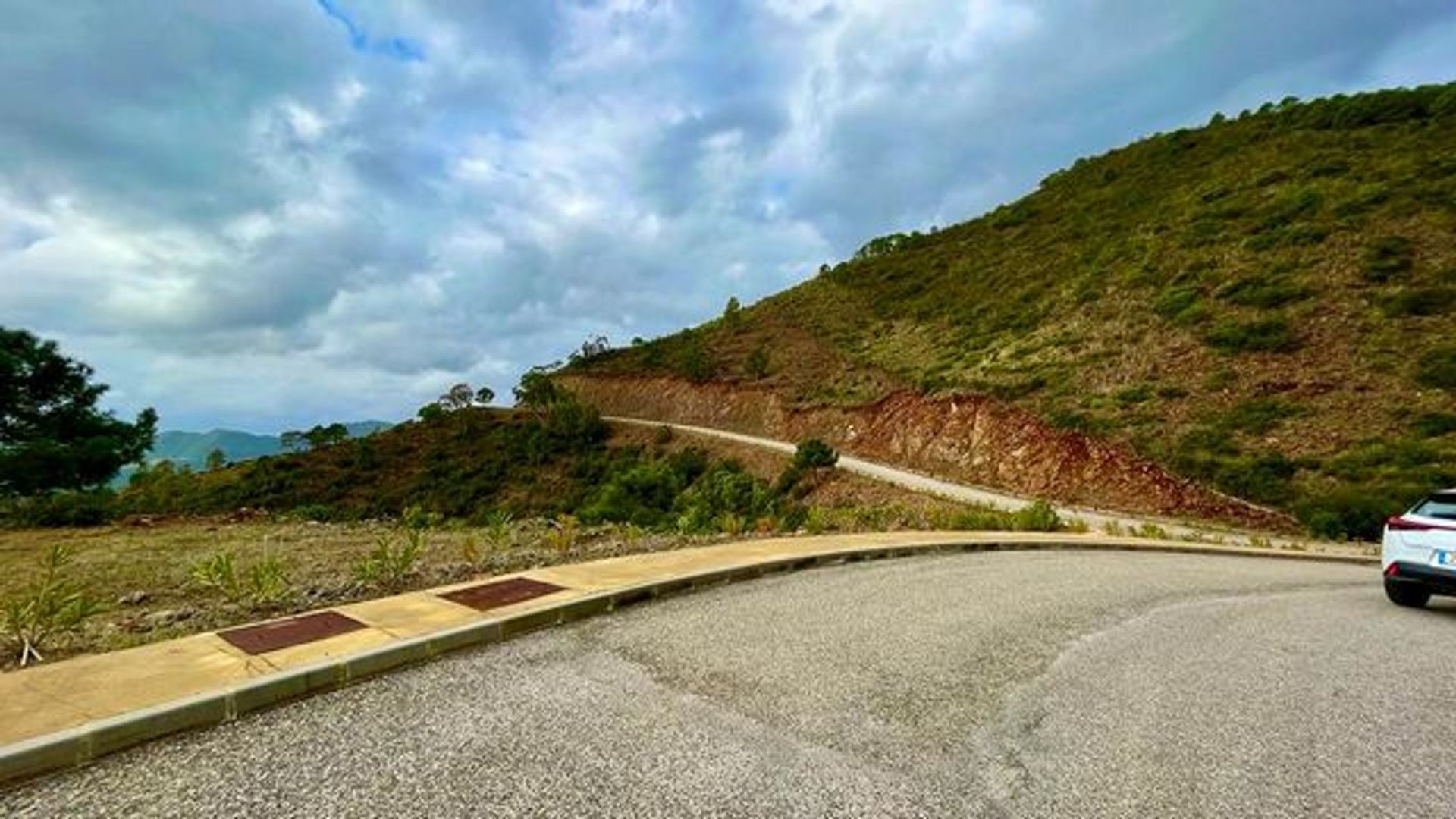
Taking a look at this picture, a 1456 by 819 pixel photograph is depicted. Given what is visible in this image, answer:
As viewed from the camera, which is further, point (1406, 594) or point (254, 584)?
point (1406, 594)

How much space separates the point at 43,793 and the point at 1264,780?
20.9 ft

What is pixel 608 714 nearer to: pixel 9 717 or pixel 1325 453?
pixel 9 717

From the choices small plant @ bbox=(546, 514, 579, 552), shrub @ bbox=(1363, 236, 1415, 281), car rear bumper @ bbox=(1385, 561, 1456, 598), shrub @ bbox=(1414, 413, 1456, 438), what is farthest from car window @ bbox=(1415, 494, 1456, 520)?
shrub @ bbox=(1363, 236, 1415, 281)

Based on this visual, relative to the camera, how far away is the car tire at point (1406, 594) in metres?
9.59

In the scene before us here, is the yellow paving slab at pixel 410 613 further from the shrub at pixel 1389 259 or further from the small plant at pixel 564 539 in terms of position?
the shrub at pixel 1389 259

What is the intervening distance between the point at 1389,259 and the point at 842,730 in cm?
4108

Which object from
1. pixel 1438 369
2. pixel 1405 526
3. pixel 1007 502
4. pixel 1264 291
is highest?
pixel 1264 291

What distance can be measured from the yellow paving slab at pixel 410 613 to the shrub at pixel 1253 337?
1342 inches

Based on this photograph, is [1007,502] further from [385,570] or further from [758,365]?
[758,365]

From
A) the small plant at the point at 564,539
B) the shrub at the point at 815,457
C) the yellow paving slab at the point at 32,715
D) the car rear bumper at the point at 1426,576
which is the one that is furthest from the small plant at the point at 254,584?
the shrub at the point at 815,457

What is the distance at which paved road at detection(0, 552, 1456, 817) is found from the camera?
11.6 feet

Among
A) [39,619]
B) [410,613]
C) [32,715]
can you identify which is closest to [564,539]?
[410,613]

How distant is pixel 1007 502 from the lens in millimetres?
26219

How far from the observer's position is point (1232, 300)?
113ft
